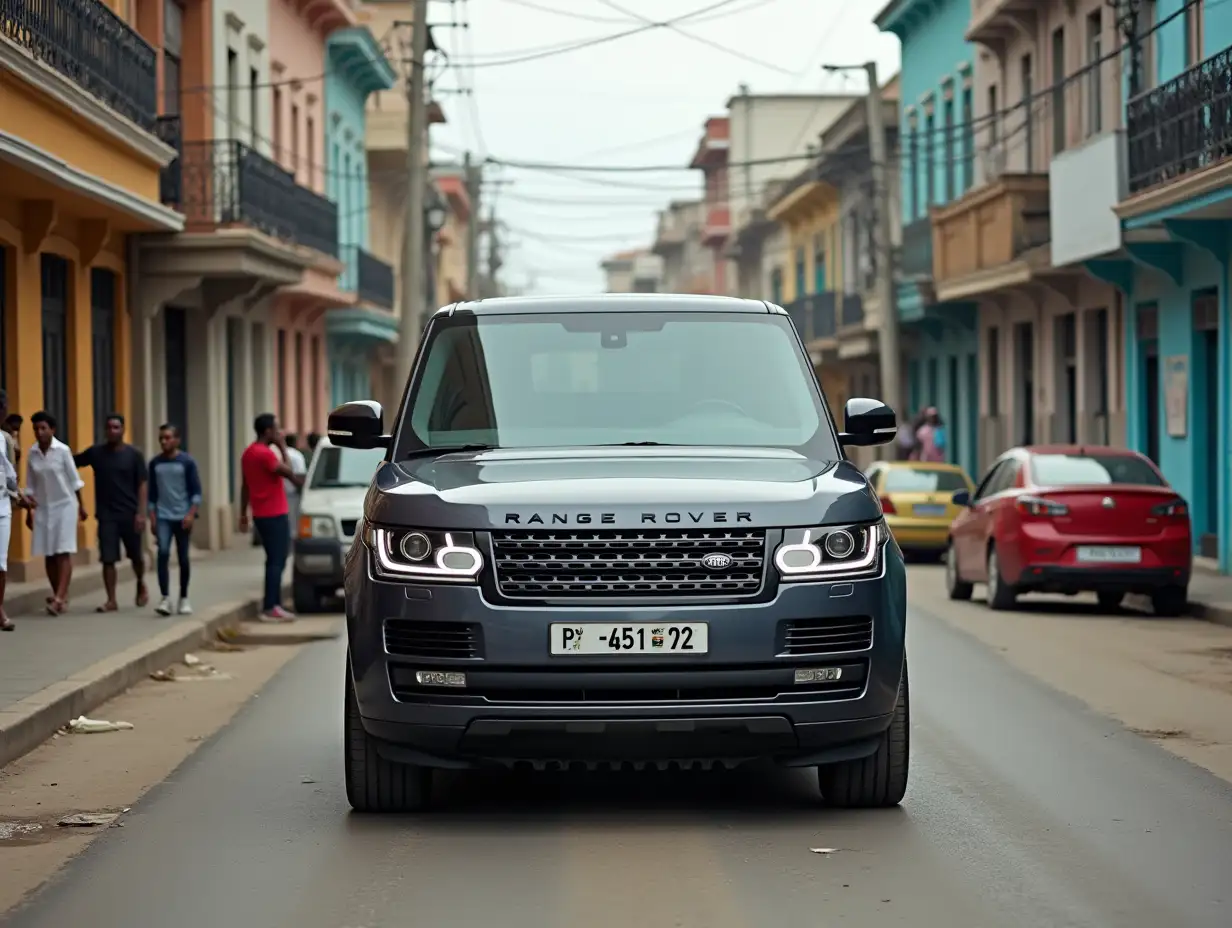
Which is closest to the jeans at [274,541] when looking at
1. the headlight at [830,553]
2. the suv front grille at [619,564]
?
the suv front grille at [619,564]

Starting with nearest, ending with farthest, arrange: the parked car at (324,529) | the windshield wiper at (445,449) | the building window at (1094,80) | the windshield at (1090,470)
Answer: the windshield wiper at (445,449) < the windshield at (1090,470) < the parked car at (324,529) < the building window at (1094,80)

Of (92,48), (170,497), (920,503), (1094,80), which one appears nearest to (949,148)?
(1094,80)

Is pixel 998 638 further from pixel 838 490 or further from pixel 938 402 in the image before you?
pixel 938 402

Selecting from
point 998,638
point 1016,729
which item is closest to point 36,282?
point 998,638

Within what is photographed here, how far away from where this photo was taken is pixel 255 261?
1170 inches

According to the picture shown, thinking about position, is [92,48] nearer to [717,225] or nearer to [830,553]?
[830,553]

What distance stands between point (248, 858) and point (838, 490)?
2.47 metres

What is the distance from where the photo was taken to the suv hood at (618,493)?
8125 mm

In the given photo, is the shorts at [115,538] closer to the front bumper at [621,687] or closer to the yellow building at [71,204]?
the yellow building at [71,204]

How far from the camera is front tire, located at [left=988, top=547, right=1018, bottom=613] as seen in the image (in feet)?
67.5

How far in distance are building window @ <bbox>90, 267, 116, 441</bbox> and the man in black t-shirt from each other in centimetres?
604

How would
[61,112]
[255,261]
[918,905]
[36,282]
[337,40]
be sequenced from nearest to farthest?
[918,905]
[61,112]
[36,282]
[255,261]
[337,40]

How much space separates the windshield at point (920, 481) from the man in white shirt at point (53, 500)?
43.7 feet

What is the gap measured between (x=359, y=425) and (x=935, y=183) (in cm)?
3728
